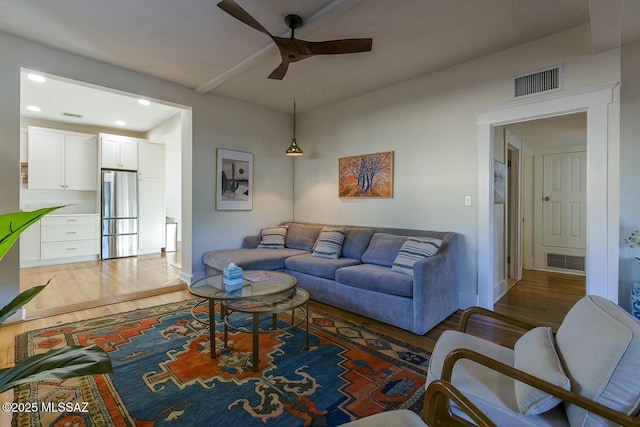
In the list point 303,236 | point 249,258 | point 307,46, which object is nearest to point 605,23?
point 307,46

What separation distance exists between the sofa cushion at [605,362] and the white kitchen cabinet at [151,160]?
7167mm

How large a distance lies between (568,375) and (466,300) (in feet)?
7.49

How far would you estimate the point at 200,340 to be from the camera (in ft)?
8.36

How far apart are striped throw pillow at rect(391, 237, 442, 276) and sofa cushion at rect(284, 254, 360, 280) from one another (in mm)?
710

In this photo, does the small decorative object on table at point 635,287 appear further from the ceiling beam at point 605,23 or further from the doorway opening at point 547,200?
the doorway opening at point 547,200

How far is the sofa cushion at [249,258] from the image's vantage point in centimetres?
374

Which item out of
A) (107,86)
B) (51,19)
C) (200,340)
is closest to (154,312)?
(200,340)

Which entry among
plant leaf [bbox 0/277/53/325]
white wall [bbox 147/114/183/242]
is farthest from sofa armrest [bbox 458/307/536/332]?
white wall [bbox 147/114/183/242]

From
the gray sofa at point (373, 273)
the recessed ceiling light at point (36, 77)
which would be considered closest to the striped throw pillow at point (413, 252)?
the gray sofa at point (373, 273)

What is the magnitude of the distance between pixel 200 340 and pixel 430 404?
6.48 feet

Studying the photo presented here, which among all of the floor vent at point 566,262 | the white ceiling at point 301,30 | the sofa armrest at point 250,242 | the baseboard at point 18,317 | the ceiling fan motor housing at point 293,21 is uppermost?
the white ceiling at point 301,30

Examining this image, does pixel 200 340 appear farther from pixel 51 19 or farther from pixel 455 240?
pixel 51 19

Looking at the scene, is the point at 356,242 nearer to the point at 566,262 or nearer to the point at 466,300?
the point at 466,300

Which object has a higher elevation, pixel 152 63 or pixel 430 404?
pixel 152 63
